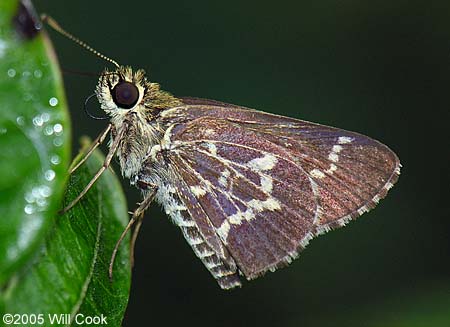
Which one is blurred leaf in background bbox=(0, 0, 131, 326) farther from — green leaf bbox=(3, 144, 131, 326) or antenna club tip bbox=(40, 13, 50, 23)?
antenna club tip bbox=(40, 13, 50, 23)

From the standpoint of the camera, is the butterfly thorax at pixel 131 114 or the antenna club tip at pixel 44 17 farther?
the butterfly thorax at pixel 131 114

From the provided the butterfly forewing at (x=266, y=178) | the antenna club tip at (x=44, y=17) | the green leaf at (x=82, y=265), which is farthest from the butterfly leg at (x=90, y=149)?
the antenna club tip at (x=44, y=17)

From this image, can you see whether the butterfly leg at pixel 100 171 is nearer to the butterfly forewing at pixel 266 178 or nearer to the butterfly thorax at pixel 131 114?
the butterfly thorax at pixel 131 114

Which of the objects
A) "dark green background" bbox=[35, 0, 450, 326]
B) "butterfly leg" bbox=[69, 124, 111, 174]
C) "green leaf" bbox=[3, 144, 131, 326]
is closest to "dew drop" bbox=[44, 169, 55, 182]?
"green leaf" bbox=[3, 144, 131, 326]

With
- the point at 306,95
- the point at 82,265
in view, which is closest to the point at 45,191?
the point at 82,265

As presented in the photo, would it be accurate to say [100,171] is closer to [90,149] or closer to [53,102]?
[90,149]

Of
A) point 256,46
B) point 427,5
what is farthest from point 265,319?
point 427,5
